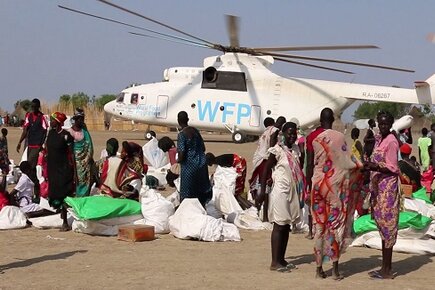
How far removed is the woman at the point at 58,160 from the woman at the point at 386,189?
3841mm

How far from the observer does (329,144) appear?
6.13 metres

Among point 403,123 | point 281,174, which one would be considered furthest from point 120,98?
point 281,174

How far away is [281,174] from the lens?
6.46 m

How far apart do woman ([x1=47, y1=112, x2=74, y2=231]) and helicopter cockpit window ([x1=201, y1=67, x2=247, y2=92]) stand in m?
16.8

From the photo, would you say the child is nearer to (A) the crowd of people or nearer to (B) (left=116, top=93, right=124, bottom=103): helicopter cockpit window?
(A) the crowd of people

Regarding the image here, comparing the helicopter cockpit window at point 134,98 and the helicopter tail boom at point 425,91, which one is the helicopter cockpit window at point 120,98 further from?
the helicopter tail boom at point 425,91

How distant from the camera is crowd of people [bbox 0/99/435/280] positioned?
6.17 m

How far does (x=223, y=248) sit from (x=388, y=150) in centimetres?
229

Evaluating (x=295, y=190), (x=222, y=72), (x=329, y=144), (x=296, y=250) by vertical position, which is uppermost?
(x=222, y=72)

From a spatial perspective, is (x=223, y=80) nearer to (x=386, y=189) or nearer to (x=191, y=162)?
(x=191, y=162)

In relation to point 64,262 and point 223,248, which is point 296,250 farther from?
point 64,262

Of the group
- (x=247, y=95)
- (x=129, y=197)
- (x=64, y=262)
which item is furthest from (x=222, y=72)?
(x=64, y=262)

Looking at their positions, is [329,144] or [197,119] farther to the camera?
[197,119]

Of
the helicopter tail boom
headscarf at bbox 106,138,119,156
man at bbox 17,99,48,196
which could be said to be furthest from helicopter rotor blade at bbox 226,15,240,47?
headscarf at bbox 106,138,119,156
